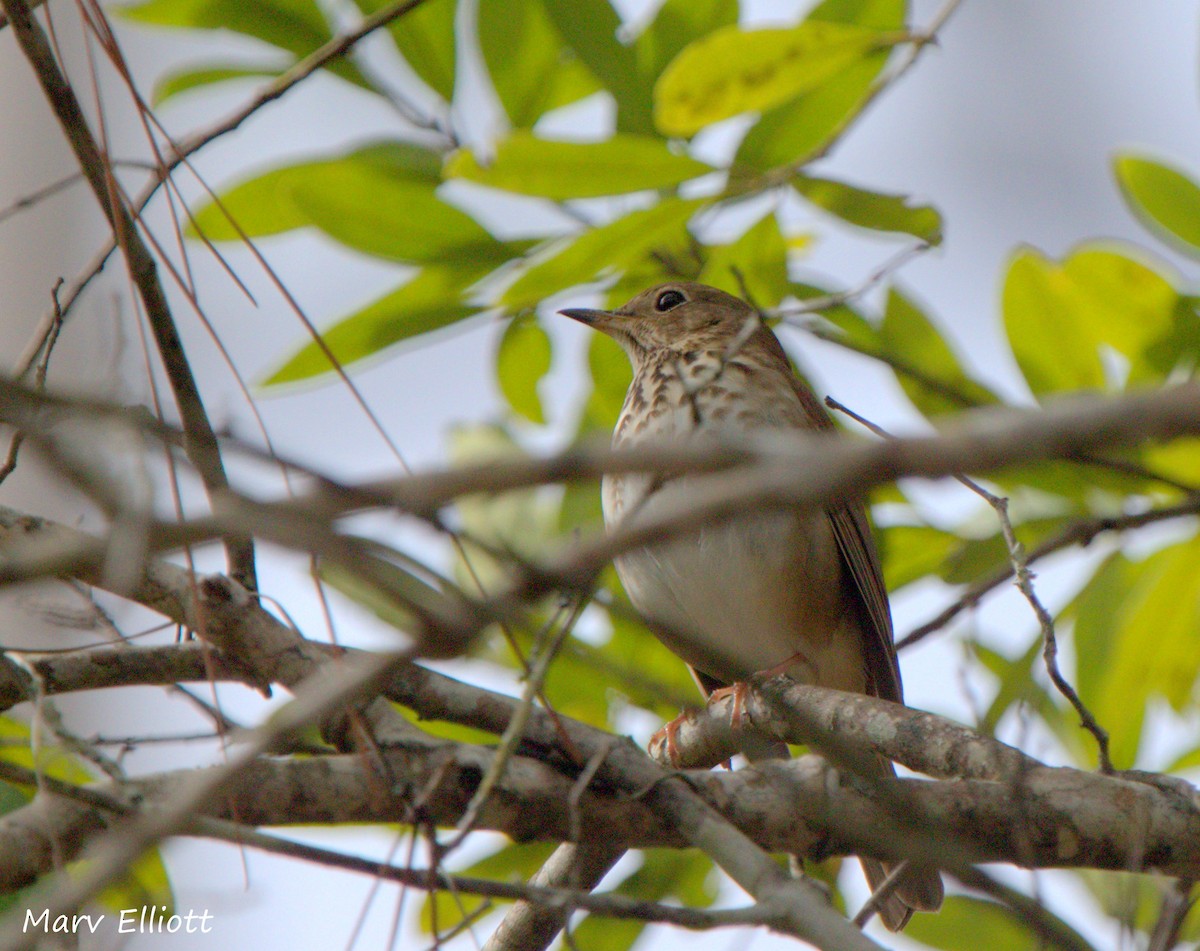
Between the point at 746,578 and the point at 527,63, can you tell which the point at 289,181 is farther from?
the point at 746,578

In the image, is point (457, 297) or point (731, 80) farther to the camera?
point (457, 297)

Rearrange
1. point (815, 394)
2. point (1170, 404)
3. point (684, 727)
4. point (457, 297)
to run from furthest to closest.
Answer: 1. point (815, 394)
2. point (457, 297)
3. point (684, 727)
4. point (1170, 404)

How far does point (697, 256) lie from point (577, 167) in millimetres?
752

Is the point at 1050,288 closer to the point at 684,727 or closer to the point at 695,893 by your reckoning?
the point at 684,727

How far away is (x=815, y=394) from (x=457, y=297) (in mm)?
1413

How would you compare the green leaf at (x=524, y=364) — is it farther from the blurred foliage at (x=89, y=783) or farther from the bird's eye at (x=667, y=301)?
the blurred foliage at (x=89, y=783)

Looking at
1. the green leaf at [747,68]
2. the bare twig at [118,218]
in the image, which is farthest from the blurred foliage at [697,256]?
the bare twig at [118,218]

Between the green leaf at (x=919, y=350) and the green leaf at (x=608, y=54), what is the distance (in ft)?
3.48

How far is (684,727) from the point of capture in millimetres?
3674

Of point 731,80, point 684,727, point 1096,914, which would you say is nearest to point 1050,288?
point 731,80

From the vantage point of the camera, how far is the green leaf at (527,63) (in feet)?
13.2

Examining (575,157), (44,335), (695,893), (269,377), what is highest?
(575,157)

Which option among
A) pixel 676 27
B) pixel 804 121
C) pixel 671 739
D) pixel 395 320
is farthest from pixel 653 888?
pixel 676 27

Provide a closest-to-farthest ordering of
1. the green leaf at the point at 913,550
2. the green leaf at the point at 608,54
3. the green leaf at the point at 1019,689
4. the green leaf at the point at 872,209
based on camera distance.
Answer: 1. the green leaf at the point at 872,209
2. the green leaf at the point at 1019,689
3. the green leaf at the point at 608,54
4. the green leaf at the point at 913,550
